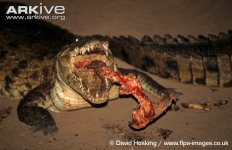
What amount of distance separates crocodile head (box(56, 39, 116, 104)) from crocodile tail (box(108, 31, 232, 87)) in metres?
0.94

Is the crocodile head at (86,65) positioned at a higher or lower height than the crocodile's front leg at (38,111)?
higher

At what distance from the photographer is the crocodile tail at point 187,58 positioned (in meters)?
4.74

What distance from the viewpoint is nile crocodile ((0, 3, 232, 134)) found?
4297mm

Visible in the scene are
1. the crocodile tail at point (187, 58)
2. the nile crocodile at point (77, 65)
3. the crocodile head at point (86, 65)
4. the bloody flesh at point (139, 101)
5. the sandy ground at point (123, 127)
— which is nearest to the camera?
the bloody flesh at point (139, 101)

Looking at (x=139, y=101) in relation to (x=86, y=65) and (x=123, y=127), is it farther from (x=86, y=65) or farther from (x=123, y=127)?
(x=86, y=65)

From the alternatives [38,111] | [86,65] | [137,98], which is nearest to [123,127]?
[137,98]

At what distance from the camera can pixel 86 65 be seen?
14.2 ft

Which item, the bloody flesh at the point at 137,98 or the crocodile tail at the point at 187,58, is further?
the crocodile tail at the point at 187,58

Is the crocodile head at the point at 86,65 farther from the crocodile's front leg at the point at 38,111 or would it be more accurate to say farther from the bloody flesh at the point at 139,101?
the crocodile's front leg at the point at 38,111

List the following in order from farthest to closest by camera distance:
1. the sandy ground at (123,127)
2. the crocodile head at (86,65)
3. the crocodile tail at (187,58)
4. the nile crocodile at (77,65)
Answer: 1. the crocodile tail at (187,58)
2. the nile crocodile at (77,65)
3. the crocodile head at (86,65)
4. the sandy ground at (123,127)

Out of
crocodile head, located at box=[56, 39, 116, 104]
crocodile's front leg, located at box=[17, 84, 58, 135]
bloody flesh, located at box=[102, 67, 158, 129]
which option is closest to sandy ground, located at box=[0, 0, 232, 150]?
crocodile's front leg, located at box=[17, 84, 58, 135]

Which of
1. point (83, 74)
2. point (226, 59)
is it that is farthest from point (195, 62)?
point (83, 74)

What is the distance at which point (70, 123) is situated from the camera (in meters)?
4.37

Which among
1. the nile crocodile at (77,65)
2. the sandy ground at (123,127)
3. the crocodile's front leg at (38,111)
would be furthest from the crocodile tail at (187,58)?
the crocodile's front leg at (38,111)
